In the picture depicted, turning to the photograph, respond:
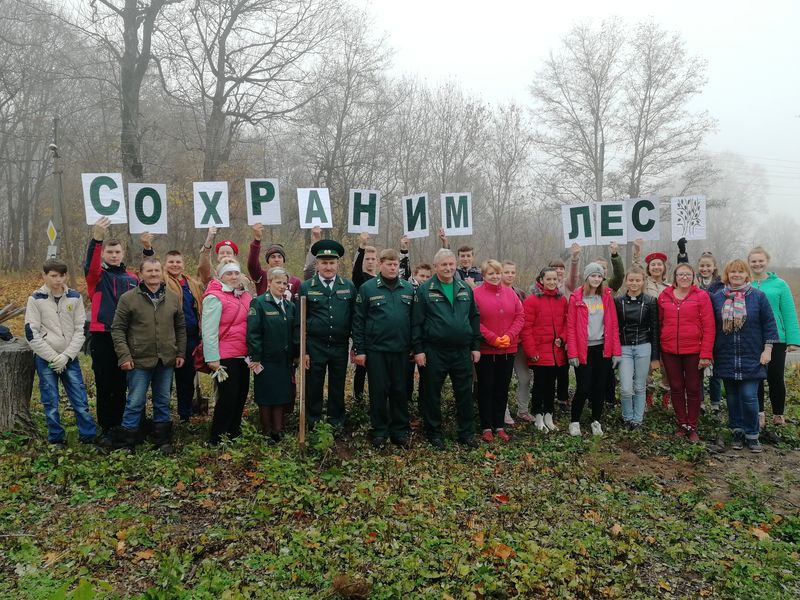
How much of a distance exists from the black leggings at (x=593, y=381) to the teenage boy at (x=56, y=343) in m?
6.07

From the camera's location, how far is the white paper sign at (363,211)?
863cm

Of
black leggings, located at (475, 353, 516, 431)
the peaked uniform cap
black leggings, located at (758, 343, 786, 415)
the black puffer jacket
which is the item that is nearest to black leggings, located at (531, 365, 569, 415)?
black leggings, located at (475, 353, 516, 431)

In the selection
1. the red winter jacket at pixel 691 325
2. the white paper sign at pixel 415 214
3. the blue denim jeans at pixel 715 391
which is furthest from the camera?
the white paper sign at pixel 415 214

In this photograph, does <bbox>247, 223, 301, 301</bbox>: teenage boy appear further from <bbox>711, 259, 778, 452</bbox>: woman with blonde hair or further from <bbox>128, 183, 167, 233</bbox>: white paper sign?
<bbox>711, 259, 778, 452</bbox>: woman with blonde hair

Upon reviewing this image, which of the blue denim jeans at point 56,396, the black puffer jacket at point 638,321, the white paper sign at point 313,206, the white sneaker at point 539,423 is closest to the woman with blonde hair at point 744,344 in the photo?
the black puffer jacket at point 638,321

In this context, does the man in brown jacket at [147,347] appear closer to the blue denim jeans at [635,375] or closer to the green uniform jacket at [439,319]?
the green uniform jacket at [439,319]

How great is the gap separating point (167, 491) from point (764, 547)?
5349mm

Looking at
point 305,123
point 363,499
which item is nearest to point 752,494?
point 363,499

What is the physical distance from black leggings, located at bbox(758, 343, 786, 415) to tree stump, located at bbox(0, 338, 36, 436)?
30.5 feet

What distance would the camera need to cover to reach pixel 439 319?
6723mm

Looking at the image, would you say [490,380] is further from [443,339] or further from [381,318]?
[381,318]

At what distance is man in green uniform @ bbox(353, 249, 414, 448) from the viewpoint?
6617 mm

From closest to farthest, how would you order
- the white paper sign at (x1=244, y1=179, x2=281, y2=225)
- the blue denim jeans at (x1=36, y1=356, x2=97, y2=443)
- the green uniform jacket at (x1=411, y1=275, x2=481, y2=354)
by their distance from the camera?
1. the blue denim jeans at (x1=36, y1=356, x2=97, y2=443)
2. the green uniform jacket at (x1=411, y1=275, x2=481, y2=354)
3. the white paper sign at (x1=244, y1=179, x2=281, y2=225)

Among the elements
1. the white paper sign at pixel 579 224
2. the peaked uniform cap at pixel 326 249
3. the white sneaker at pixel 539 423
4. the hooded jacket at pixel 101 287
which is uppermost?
the white paper sign at pixel 579 224
